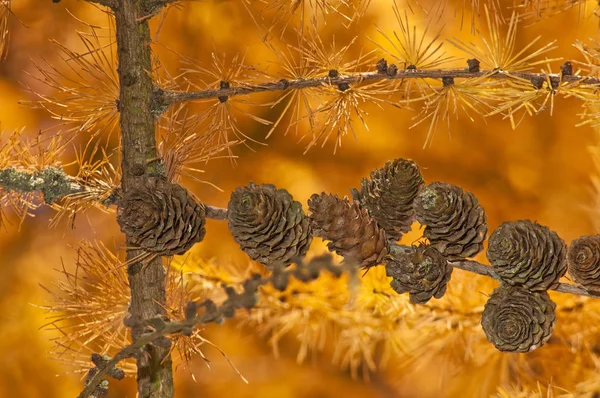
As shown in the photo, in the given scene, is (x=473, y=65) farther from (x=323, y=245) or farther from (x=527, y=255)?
(x=323, y=245)

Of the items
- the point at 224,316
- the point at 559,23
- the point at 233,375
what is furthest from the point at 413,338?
the point at 224,316

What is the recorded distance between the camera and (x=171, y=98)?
0.43 meters

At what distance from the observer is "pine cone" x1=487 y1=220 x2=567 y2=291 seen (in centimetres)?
37

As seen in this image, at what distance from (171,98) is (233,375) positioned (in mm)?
382

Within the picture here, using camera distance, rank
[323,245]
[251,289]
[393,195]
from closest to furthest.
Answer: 1. [251,289]
2. [393,195]
3. [323,245]

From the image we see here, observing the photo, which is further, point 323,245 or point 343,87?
point 323,245

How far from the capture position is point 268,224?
373 mm

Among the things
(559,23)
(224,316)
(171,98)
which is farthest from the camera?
(559,23)

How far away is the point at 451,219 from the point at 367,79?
90 millimetres

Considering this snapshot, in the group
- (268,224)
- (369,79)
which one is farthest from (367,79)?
(268,224)

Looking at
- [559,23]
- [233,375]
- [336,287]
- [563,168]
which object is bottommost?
[233,375]

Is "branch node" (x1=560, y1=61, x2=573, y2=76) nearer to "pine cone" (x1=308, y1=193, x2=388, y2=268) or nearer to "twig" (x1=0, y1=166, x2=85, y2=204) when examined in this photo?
"pine cone" (x1=308, y1=193, x2=388, y2=268)

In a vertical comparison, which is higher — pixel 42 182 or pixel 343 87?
pixel 343 87

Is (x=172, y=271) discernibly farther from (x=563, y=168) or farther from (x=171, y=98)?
(x=563, y=168)
